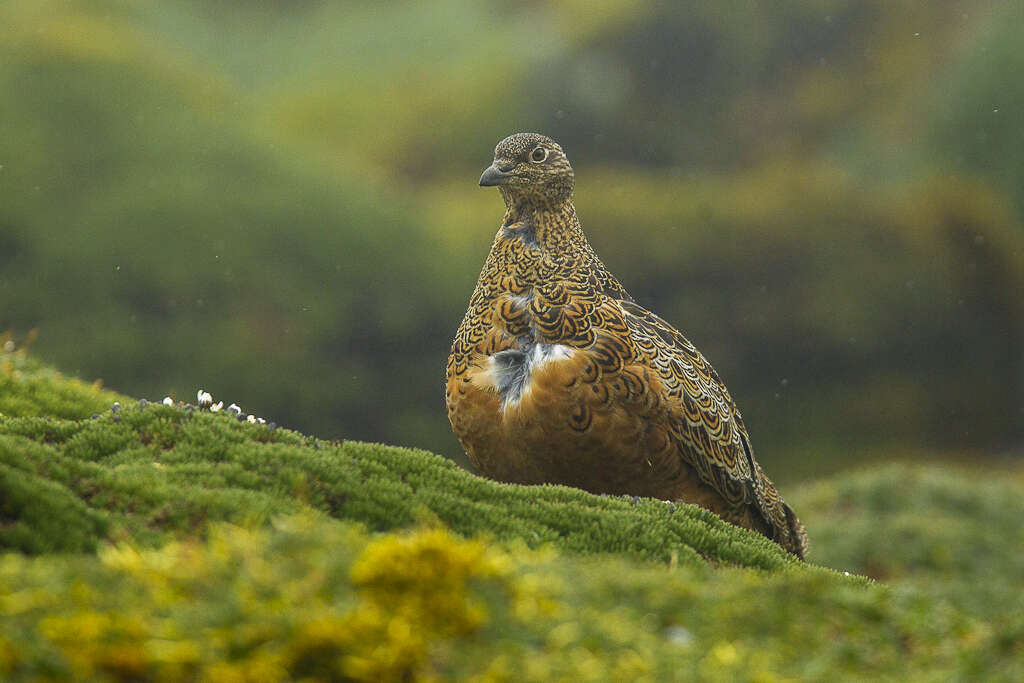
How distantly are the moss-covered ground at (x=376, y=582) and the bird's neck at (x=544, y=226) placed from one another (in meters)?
2.37

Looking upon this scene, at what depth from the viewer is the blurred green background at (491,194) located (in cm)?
2125

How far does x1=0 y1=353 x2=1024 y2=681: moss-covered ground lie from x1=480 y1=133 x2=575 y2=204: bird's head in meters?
2.68

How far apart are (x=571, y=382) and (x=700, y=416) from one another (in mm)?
1084

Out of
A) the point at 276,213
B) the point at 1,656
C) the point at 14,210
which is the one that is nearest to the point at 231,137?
the point at 276,213

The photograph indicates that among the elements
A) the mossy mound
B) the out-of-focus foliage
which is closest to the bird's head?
the mossy mound

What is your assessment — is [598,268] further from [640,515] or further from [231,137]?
[231,137]

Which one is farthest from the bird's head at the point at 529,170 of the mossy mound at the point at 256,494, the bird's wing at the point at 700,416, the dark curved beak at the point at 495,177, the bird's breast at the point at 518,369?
the mossy mound at the point at 256,494

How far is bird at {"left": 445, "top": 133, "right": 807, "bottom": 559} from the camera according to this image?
22.7 ft

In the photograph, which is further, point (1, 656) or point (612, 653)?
point (612, 653)

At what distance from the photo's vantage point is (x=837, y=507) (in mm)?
16422

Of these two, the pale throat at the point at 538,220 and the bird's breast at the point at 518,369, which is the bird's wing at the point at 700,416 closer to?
the bird's breast at the point at 518,369

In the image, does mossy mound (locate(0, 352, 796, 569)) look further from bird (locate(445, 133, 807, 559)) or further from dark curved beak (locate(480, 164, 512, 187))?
dark curved beak (locate(480, 164, 512, 187))

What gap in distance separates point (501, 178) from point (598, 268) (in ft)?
3.15

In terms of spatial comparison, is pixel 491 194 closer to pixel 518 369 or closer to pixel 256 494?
pixel 518 369
